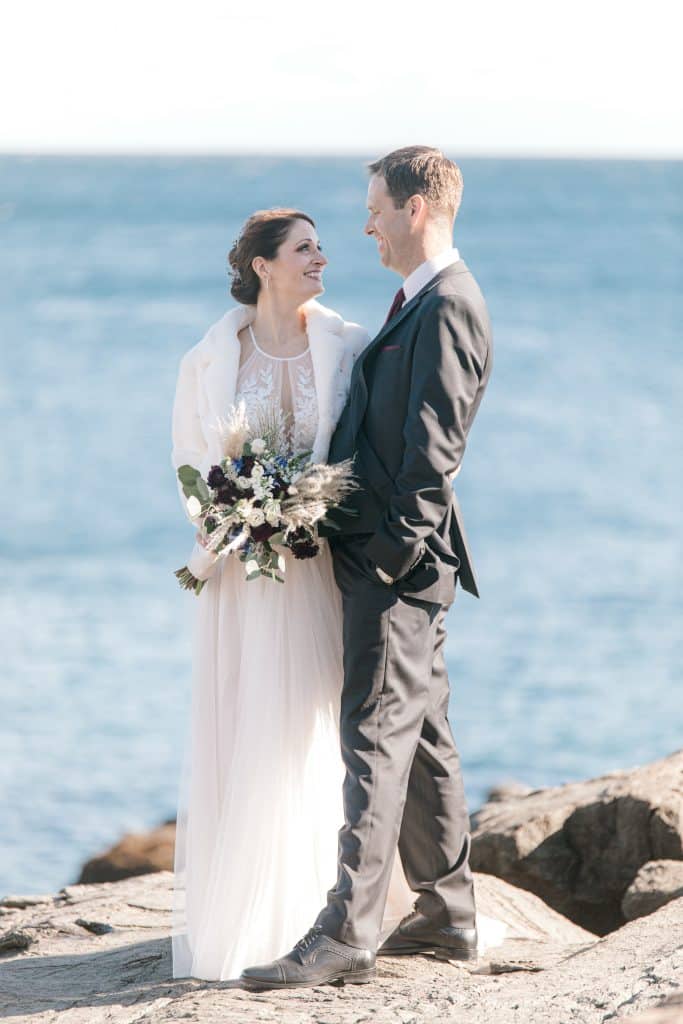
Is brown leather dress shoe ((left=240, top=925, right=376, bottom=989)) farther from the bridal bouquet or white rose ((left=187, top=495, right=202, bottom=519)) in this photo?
white rose ((left=187, top=495, right=202, bottom=519))

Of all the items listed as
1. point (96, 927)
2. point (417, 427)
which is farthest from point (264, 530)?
point (96, 927)

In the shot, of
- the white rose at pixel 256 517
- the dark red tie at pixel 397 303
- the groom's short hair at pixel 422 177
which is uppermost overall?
the groom's short hair at pixel 422 177

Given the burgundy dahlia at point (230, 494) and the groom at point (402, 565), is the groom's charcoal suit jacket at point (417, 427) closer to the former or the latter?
the groom at point (402, 565)

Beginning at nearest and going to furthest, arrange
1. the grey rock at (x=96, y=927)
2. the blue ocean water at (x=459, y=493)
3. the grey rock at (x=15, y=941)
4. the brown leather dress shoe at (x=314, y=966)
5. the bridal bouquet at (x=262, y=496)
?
the brown leather dress shoe at (x=314, y=966), the bridal bouquet at (x=262, y=496), the grey rock at (x=15, y=941), the grey rock at (x=96, y=927), the blue ocean water at (x=459, y=493)

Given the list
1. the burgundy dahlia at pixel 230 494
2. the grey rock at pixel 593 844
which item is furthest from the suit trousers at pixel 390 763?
the grey rock at pixel 593 844

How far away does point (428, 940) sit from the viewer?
4496 mm

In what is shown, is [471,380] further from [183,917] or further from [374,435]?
[183,917]

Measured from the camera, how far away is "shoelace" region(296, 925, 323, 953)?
4172 mm

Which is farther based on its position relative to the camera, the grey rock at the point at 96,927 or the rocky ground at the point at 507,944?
the grey rock at the point at 96,927

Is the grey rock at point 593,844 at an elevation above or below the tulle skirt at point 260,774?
below

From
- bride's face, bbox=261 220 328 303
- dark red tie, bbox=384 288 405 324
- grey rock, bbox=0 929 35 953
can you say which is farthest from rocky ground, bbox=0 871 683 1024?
bride's face, bbox=261 220 328 303

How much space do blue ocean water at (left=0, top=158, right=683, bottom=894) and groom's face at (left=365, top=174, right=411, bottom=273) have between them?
6.39 metres

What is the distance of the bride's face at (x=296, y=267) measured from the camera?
456 centimetres

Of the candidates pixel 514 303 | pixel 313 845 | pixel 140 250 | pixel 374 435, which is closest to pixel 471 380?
pixel 374 435
